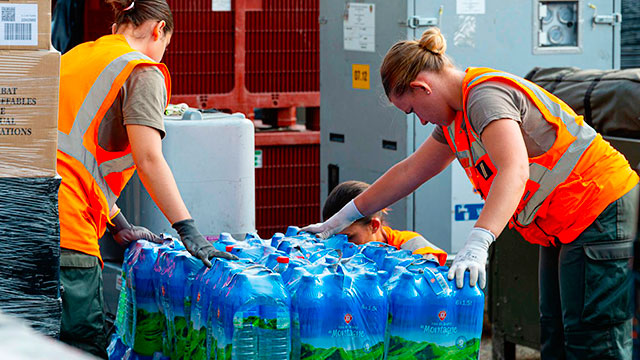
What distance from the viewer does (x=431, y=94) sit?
154 inches

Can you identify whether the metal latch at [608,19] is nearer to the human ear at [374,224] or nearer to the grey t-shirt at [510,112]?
the human ear at [374,224]

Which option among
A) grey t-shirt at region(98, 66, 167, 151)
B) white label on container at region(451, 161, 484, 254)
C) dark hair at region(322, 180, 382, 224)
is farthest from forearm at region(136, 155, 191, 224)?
white label on container at region(451, 161, 484, 254)

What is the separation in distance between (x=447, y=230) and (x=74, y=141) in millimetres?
3222

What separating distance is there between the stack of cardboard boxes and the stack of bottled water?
1.71ft

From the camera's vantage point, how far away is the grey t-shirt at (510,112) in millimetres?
3721

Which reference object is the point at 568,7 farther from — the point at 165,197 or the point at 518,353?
the point at 165,197

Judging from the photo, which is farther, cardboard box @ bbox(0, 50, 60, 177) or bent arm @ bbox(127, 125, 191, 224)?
bent arm @ bbox(127, 125, 191, 224)

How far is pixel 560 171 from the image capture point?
405 centimetres

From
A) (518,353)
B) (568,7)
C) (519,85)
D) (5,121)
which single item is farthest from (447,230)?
(5,121)

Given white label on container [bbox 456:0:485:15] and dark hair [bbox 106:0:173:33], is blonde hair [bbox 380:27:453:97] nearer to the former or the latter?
dark hair [bbox 106:0:173:33]

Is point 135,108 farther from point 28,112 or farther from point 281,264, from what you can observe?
point 281,264

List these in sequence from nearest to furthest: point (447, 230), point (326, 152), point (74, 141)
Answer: point (74, 141), point (447, 230), point (326, 152)

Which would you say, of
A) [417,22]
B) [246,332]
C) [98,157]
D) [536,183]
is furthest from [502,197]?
[417,22]

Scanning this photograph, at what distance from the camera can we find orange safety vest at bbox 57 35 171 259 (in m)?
3.84
